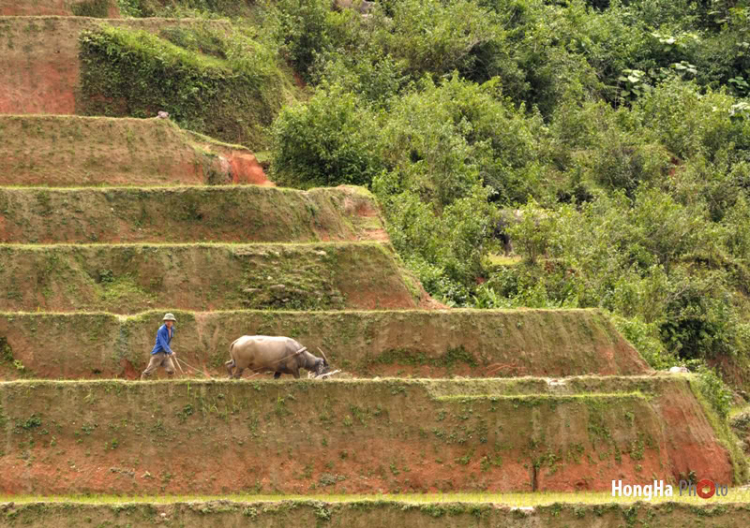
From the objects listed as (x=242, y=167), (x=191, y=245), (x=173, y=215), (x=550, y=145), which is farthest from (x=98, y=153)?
(x=550, y=145)

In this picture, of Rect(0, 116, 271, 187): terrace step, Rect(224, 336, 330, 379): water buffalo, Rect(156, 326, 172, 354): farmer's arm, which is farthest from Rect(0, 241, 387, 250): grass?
Rect(224, 336, 330, 379): water buffalo

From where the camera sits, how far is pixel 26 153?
3073 cm

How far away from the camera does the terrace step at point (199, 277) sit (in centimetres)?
2700

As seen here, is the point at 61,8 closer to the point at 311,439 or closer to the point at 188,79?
the point at 188,79

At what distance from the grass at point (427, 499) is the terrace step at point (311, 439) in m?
0.25

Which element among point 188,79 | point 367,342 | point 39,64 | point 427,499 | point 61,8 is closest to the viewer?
point 427,499

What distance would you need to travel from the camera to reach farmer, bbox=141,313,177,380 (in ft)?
80.3

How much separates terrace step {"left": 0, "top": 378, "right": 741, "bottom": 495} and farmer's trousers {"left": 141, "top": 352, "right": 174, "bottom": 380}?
1123mm

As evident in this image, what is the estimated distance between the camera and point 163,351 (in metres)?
24.6

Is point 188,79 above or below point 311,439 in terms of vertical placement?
below

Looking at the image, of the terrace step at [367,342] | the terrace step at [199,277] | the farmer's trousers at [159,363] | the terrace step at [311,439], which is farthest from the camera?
the terrace step at [199,277]

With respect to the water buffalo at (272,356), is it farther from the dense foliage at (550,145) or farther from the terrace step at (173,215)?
the dense foliage at (550,145)

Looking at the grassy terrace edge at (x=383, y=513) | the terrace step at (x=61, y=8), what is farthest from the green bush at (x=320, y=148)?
the grassy terrace edge at (x=383, y=513)

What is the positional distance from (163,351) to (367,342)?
4.34m
